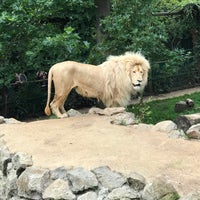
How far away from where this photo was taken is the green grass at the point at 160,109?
9844mm

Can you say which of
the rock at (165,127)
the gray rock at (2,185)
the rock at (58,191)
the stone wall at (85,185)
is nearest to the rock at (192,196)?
the stone wall at (85,185)

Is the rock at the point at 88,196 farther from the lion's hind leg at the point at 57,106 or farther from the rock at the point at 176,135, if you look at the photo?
the lion's hind leg at the point at 57,106

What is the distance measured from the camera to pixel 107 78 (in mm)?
7633

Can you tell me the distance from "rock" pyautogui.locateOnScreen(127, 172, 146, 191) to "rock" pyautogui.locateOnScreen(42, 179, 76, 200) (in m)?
0.55

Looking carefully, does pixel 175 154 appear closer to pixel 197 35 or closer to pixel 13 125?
pixel 13 125

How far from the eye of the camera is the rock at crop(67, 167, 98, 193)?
4.46m

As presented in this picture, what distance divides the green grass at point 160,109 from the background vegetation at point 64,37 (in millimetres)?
1002

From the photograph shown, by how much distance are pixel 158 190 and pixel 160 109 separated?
696 centimetres

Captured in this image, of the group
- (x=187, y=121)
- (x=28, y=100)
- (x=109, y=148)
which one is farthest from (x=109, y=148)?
(x=28, y=100)

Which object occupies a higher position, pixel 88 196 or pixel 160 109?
pixel 88 196

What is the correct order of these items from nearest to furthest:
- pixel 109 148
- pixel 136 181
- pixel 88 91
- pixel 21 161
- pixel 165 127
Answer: pixel 136 181 → pixel 21 161 → pixel 109 148 → pixel 165 127 → pixel 88 91

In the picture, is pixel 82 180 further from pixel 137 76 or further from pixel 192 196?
pixel 137 76

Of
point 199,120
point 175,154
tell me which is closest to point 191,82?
point 199,120

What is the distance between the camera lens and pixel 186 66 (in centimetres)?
1440
